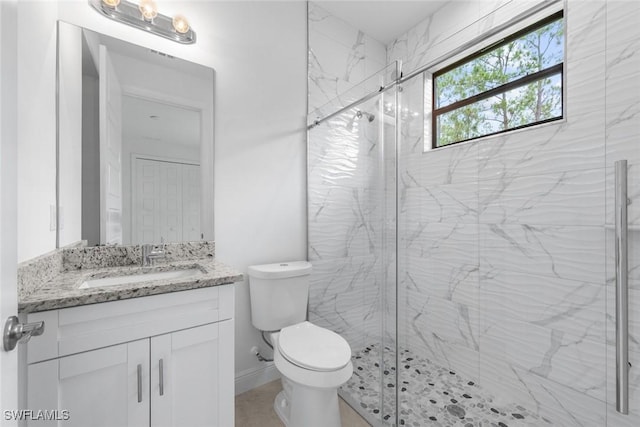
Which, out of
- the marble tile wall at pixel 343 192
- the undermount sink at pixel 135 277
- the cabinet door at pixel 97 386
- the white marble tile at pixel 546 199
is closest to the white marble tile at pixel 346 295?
the marble tile wall at pixel 343 192

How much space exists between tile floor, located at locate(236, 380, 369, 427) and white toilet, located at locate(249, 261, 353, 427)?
0.06 m

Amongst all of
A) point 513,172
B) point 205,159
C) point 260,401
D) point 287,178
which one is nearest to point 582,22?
point 513,172

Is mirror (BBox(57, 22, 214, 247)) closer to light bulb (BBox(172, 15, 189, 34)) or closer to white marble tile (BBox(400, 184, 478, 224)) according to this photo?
light bulb (BBox(172, 15, 189, 34))

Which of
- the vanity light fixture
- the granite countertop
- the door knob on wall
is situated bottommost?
the granite countertop

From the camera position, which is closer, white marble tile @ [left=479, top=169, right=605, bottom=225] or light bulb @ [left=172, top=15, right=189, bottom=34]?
white marble tile @ [left=479, top=169, right=605, bottom=225]

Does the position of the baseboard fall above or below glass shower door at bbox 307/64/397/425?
below

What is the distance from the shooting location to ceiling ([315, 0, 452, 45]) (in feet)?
7.18

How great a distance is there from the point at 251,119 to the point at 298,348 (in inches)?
55.5

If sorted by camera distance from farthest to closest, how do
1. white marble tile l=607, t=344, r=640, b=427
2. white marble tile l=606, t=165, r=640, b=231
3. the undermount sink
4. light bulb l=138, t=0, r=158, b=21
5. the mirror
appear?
1. light bulb l=138, t=0, r=158, b=21
2. the mirror
3. the undermount sink
4. white marble tile l=607, t=344, r=640, b=427
5. white marble tile l=606, t=165, r=640, b=231

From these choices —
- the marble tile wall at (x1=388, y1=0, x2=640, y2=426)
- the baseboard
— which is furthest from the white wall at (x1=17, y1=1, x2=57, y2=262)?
the marble tile wall at (x1=388, y1=0, x2=640, y2=426)

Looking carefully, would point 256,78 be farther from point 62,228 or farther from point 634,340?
point 634,340

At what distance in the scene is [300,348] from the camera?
1440mm

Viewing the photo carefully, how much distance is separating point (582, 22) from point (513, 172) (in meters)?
0.67

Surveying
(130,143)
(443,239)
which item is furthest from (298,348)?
(130,143)
